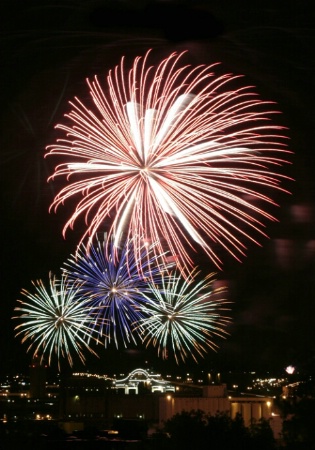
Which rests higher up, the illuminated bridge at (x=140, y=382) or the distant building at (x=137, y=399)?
→ the illuminated bridge at (x=140, y=382)

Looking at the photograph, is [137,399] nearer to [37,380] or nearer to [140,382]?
[140,382]

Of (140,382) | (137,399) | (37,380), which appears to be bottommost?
(137,399)

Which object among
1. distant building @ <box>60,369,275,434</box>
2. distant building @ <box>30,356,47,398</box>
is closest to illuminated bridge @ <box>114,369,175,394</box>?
distant building @ <box>60,369,275,434</box>

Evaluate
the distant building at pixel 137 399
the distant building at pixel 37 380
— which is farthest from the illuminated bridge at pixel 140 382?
the distant building at pixel 37 380

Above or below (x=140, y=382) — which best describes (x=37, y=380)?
above

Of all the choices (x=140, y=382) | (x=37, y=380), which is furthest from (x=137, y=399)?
(x=37, y=380)

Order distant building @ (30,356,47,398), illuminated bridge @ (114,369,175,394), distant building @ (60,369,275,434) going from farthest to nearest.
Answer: distant building @ (30,356,47,398) < illuminated bridge @ (114,369,175,394) < distant building @ (60,369,275,434)

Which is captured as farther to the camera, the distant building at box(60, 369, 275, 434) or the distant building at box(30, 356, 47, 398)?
the distant building at box(30, 356, 47, 398)

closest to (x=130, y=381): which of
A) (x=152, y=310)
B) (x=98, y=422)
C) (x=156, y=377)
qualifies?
(x=156, y=377)

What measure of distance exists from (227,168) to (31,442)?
8.81m

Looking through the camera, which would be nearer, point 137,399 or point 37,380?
point 137,399

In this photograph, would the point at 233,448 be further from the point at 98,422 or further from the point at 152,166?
A: the point at 98,422

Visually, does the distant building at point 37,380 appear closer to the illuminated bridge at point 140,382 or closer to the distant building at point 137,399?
the distant building at point 137,399

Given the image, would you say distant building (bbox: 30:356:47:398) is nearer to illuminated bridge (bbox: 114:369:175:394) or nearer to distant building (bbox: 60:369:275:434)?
distant building (bbox: 60:369:275:434)
